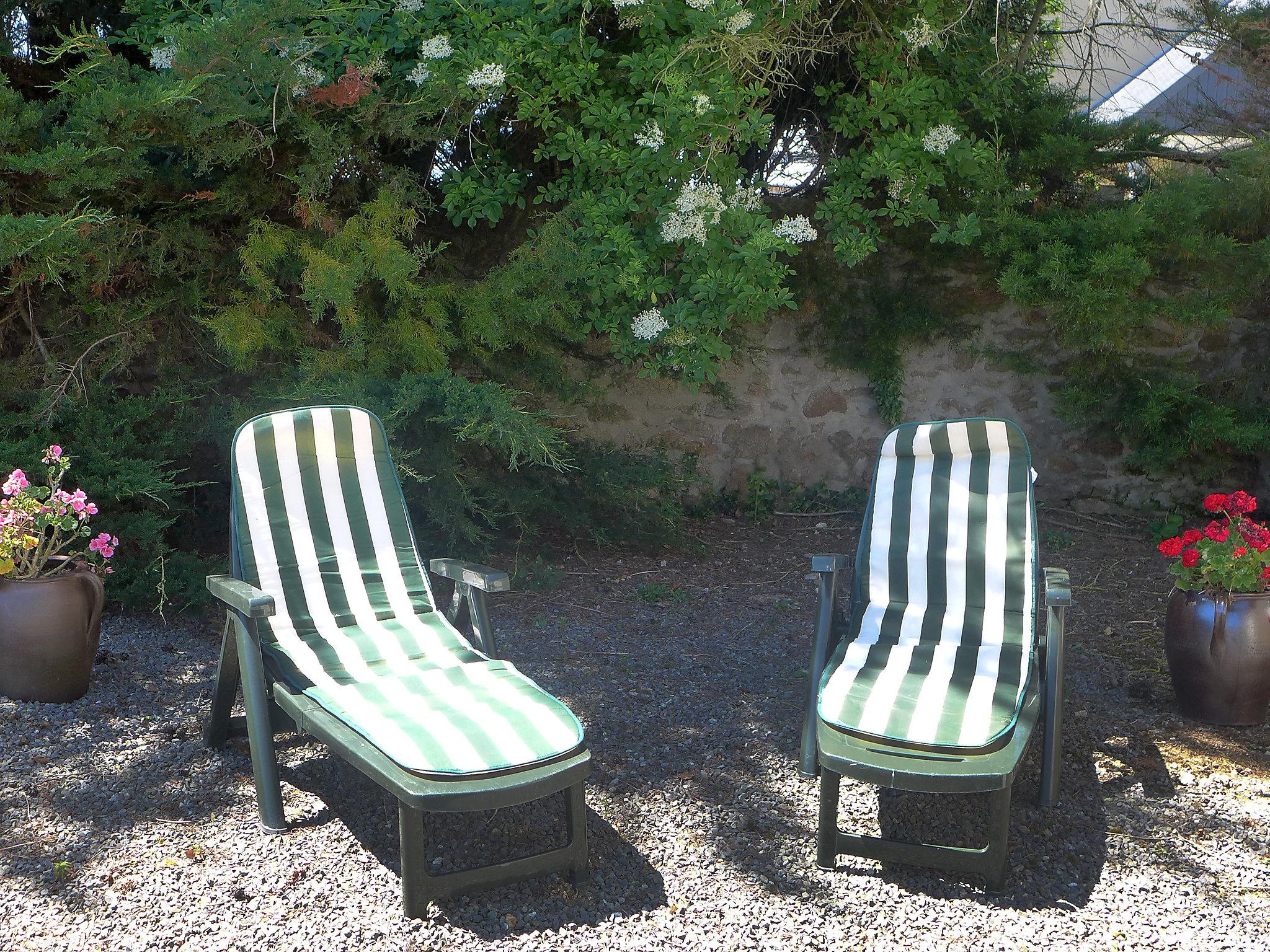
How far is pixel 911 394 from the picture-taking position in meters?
6.03

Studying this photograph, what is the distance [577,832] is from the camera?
2.39 m

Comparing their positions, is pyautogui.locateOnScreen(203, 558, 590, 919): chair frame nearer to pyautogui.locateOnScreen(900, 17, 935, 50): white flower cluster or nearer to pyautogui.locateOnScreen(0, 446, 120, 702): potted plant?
pyautogui.locateOnScreen(0, 446, 120, 702): potted plant

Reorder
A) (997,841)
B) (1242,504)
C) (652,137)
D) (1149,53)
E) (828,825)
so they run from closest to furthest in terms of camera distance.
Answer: (997,841), (828,825), (1242,504), (652,137), (1149,53)

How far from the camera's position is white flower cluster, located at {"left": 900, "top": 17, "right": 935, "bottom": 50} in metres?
4.71

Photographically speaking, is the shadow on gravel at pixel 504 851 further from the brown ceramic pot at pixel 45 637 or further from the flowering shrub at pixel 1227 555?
the flowering shrub at pixel 1227 555

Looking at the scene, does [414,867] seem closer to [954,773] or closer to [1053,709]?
[954,773]

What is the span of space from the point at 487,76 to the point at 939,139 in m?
2.11

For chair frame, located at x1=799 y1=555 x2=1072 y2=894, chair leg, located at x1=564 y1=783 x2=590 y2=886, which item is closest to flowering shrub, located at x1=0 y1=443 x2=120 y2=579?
chair leg, located at x1=564 y1=783 x2=590 y2=886

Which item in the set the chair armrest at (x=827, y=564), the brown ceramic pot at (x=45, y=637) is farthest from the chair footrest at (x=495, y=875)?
the brown ceramic pot at (x=45, y=637)

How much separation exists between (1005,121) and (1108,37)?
84 centimetres

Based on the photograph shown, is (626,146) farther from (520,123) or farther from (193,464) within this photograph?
(193,464)

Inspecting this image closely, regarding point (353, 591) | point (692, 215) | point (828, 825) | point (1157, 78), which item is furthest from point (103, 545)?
point (1157, 78)

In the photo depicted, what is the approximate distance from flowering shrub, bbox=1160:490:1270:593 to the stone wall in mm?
2610

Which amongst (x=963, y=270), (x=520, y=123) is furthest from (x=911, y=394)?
(x=520, y=123)
